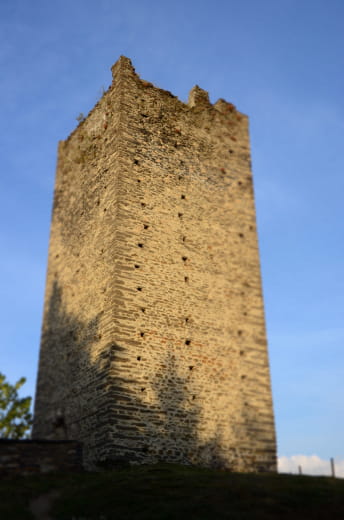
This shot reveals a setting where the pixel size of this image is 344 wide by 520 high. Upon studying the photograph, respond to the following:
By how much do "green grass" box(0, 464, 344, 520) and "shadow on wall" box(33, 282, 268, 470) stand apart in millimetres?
1132

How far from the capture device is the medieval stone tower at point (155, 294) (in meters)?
12.8

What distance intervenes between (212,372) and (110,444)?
3611 millimetres

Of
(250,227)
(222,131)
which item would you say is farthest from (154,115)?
(250,227)

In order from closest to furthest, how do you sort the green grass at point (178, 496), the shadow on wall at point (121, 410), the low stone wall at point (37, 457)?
1. the green grass at point (178, 496)
2. the low stone wall at point (37, 457)
3. the shadow on wall at point (121, 410)

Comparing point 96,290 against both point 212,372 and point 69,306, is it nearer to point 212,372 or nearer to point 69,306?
point 69,306

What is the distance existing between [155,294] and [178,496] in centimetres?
591

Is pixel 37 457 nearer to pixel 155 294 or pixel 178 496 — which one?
pixel 178 496

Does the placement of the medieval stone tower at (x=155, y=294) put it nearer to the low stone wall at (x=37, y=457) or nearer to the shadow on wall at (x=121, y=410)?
the shadow on wall at (x=121, y=410)

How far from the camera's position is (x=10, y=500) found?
31.3 feet

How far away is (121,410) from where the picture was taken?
12117 millimetres

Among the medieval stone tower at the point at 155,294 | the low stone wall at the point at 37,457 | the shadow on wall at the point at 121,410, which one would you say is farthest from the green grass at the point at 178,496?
the medieval stone tower at the point at 155,294

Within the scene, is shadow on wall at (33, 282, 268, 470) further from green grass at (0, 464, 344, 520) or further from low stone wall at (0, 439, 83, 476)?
green grass at (0, 464, 344, 520)

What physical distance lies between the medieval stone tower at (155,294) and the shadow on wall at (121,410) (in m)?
0.03

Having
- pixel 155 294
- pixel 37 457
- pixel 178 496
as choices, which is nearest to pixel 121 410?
pixel 37 457
